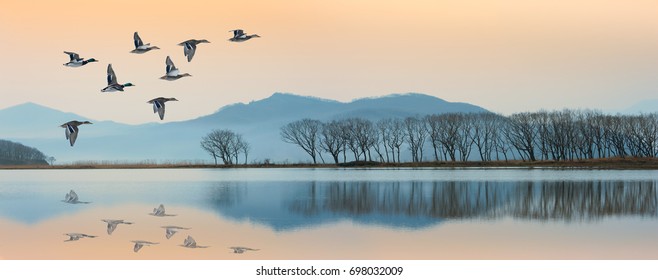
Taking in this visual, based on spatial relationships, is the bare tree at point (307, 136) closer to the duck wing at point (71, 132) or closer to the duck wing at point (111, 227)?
the duck wing at point (111, 227)

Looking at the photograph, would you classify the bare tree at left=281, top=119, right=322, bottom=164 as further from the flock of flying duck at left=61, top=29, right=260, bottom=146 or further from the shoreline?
the flock of flying duck at left=61, top=29, right=260, bottom=146

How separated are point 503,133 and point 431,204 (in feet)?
134

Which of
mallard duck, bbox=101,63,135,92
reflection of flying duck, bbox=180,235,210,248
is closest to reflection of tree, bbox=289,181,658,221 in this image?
reflection of flying duck, bbox=180,235,210,248

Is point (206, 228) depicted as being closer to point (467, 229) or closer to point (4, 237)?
point (4, 237)

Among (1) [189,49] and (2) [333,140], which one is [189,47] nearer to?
(1) [189,49]

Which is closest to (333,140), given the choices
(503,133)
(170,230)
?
(503,133)

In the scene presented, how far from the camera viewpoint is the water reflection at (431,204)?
583 inches

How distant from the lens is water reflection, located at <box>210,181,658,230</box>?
48.6 feet

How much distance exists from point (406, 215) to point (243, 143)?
159ft

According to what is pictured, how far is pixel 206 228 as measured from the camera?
542 inches

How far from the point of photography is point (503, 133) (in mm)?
56812

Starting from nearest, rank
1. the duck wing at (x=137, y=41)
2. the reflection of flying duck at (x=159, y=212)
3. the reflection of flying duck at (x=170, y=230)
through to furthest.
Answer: the duck wing at (x=137, y=41) < the reflection of flying duck at (x=170, y=230) < the reflection of flying duck at (x=159, y=212)

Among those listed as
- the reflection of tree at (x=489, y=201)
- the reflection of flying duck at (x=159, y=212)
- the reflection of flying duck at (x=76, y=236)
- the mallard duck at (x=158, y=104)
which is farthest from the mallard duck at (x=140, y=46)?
the reflection of tree at (x=489, y=201)

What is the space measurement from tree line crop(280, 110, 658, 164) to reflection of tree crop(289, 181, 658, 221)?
96.2 feet
